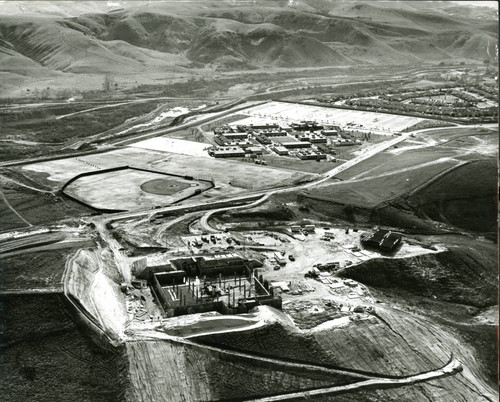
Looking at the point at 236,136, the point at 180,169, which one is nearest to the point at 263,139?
the point at 236,136

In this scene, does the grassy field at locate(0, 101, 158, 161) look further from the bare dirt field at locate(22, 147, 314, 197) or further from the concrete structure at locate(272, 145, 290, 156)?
the concrete structure at locate(272, 145, 290, 156)

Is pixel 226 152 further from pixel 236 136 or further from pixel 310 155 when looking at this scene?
pixel 236 136

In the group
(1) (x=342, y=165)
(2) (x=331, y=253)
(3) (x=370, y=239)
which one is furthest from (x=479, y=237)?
(1) (x=342, y=165)

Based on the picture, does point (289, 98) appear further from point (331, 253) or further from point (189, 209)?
point (331, 253)

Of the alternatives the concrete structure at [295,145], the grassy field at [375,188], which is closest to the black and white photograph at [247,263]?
the concrete structure at [295,145]

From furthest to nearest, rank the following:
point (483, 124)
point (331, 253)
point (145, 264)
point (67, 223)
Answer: point (483, 124), point (67, 223), point (331, 253), point (145, 264)
